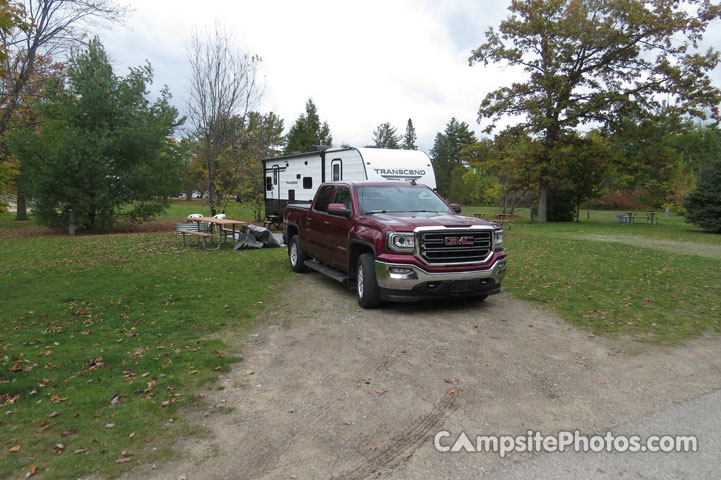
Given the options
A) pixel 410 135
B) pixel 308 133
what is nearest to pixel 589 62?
pixel 308 133

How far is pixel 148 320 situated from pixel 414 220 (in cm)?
381

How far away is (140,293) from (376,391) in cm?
517

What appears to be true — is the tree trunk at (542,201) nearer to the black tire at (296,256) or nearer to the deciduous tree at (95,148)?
the deciduous tree at (95,148)

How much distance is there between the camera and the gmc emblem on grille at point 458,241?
625cm

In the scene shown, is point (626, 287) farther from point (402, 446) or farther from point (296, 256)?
point (402, 446)

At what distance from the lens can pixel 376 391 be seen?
4.00 m

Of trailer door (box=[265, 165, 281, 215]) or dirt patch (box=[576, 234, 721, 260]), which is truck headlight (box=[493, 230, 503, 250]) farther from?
trailer door (box=[265, 165, 281, 215])

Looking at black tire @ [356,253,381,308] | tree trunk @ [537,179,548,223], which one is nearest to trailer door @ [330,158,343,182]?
black tire @ [356,253,381,308]

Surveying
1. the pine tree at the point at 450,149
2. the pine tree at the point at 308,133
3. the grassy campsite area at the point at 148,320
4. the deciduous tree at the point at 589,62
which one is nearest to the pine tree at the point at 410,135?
the pine tree at the point at 450,149

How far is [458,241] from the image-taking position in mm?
6309

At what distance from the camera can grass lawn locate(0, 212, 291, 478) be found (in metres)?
3.12

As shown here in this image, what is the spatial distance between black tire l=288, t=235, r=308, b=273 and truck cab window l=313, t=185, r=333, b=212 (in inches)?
46.5

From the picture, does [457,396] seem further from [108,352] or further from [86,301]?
[86,301]

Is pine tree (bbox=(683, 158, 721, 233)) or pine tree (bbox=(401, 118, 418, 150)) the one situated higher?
pine tree (bbox=(401, 118, 418, 150))
